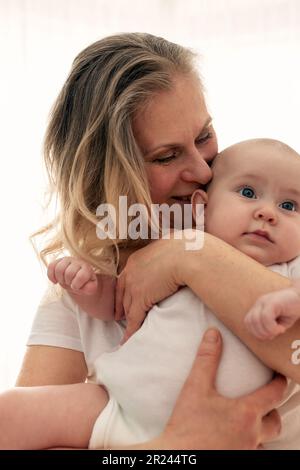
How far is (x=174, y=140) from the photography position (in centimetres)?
153

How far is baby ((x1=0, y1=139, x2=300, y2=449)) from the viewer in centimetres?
122

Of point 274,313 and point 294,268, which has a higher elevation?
point 274,313

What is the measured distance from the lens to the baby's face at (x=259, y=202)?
1384 millimetres

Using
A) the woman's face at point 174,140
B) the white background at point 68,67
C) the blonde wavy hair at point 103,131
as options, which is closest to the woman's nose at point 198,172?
the woman's face at point 174,140

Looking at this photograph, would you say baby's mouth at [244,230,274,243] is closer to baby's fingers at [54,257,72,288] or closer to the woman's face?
the woman's face

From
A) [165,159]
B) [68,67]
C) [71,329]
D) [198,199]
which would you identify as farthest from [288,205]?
[68,67]

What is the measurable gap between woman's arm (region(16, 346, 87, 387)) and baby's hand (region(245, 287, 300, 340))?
599 mm

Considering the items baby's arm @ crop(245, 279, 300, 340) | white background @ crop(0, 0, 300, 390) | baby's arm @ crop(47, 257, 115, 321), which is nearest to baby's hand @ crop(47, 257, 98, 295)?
baby's arm @ crop(47, 257, 115, 321)

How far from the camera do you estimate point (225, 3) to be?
109 inches

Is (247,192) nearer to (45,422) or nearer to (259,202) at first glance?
(259,202)

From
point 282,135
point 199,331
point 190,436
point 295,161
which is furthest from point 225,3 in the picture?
point 190,436

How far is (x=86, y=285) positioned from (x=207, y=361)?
12.7 inches

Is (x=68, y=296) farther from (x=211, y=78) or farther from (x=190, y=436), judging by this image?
(x=211, y=78)

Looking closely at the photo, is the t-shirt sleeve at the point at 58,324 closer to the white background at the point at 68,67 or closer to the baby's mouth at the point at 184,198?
the baby's mouth at the point at 184,198
